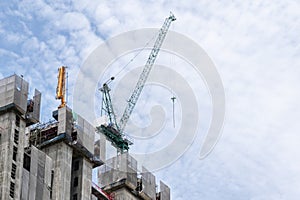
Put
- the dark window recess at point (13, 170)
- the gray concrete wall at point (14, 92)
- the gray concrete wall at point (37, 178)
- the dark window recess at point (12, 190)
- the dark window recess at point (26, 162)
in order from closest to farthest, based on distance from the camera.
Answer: the dark window recess at point (12, 190), the dark window recess at point (13, 170), the gray concrete wall at point (37, 178), the gray concrete wall at point (14, 92), the dark window recess at point (26, 162)

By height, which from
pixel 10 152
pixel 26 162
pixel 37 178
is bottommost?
pixel 37 178

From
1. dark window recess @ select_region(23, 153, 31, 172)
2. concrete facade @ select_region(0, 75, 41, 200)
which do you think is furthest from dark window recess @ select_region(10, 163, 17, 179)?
dark window recess @ select_region(23, 153, 31, 172)

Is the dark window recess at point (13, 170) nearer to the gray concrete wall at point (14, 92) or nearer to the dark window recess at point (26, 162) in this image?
the dark window recess at point (26, 162)

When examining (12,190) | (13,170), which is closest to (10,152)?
(13,170)

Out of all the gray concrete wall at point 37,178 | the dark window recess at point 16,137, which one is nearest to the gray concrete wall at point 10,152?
the dark window recess at point 16,137

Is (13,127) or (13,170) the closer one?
(13,170)

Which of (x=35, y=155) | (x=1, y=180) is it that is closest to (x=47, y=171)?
(x=35, y=155)

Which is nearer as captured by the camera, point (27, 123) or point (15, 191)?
point (15, 191)

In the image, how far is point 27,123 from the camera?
193875 millimetres

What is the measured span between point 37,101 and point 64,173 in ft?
64.1

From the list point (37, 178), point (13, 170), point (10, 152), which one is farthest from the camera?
point (37, 178)

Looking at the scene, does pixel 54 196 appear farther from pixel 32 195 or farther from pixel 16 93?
pixel 16 93

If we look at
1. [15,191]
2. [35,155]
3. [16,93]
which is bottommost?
[15,191]

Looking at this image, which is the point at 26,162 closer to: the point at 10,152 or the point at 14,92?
the point at 10,152
